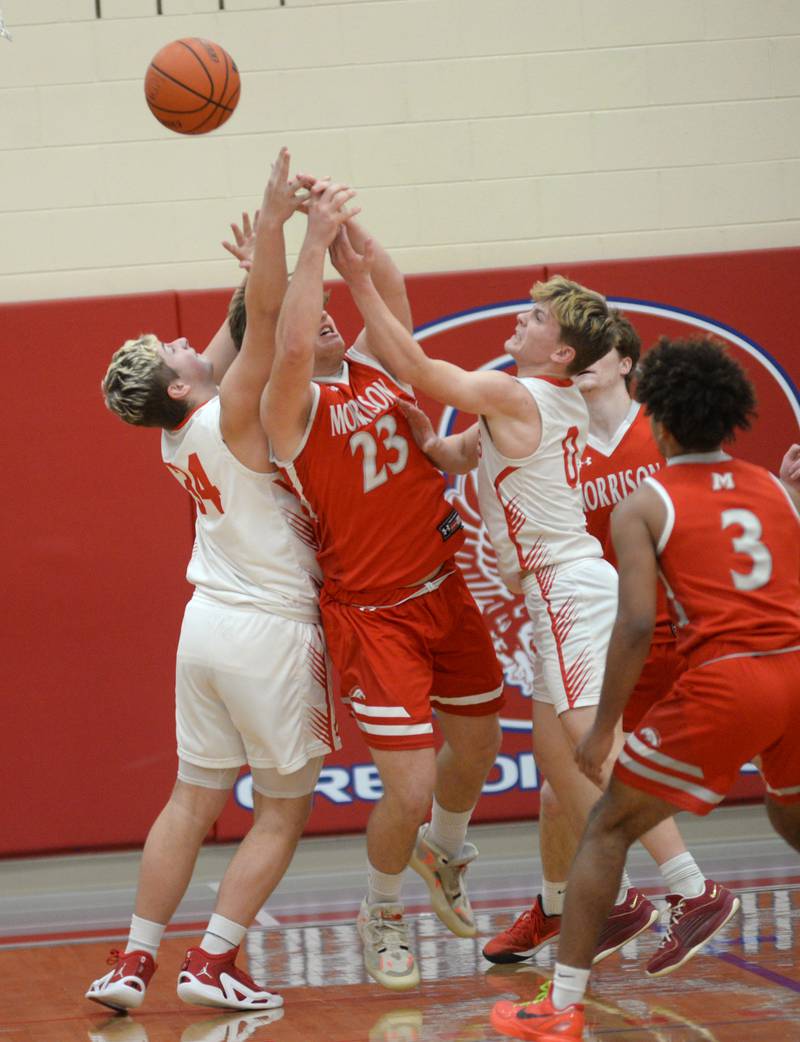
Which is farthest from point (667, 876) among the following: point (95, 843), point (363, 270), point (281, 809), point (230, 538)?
point (95, 843)

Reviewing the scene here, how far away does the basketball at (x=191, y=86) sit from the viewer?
4523 millimetres

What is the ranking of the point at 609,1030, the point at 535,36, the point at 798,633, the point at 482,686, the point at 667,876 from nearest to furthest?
Answer: 1. the point at 798,633
2. the point at 609,1030
3. the point at 667,876
4. the point at 482,686
5. the point at 535,36

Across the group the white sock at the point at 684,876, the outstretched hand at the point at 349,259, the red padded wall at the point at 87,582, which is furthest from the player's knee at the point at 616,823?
the red padded wall at the point at 87,582

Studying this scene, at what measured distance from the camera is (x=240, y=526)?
4266 mm

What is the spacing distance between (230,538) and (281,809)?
2.69 feet

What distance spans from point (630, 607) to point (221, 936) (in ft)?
5.27

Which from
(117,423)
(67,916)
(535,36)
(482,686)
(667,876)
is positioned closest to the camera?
(667,876)

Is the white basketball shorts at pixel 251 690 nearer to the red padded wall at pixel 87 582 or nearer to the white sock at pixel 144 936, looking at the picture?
the white sock at pixel 144 936

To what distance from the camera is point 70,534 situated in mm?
6180

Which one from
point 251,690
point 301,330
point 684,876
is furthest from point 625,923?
point 301,330

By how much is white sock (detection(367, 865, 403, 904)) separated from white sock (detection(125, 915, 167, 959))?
649 millimetres

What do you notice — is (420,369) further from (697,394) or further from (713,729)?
(713,729)

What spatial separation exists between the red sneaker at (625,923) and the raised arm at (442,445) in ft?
4.62

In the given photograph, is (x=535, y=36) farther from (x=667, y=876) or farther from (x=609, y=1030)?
(x=609, y=1030)
